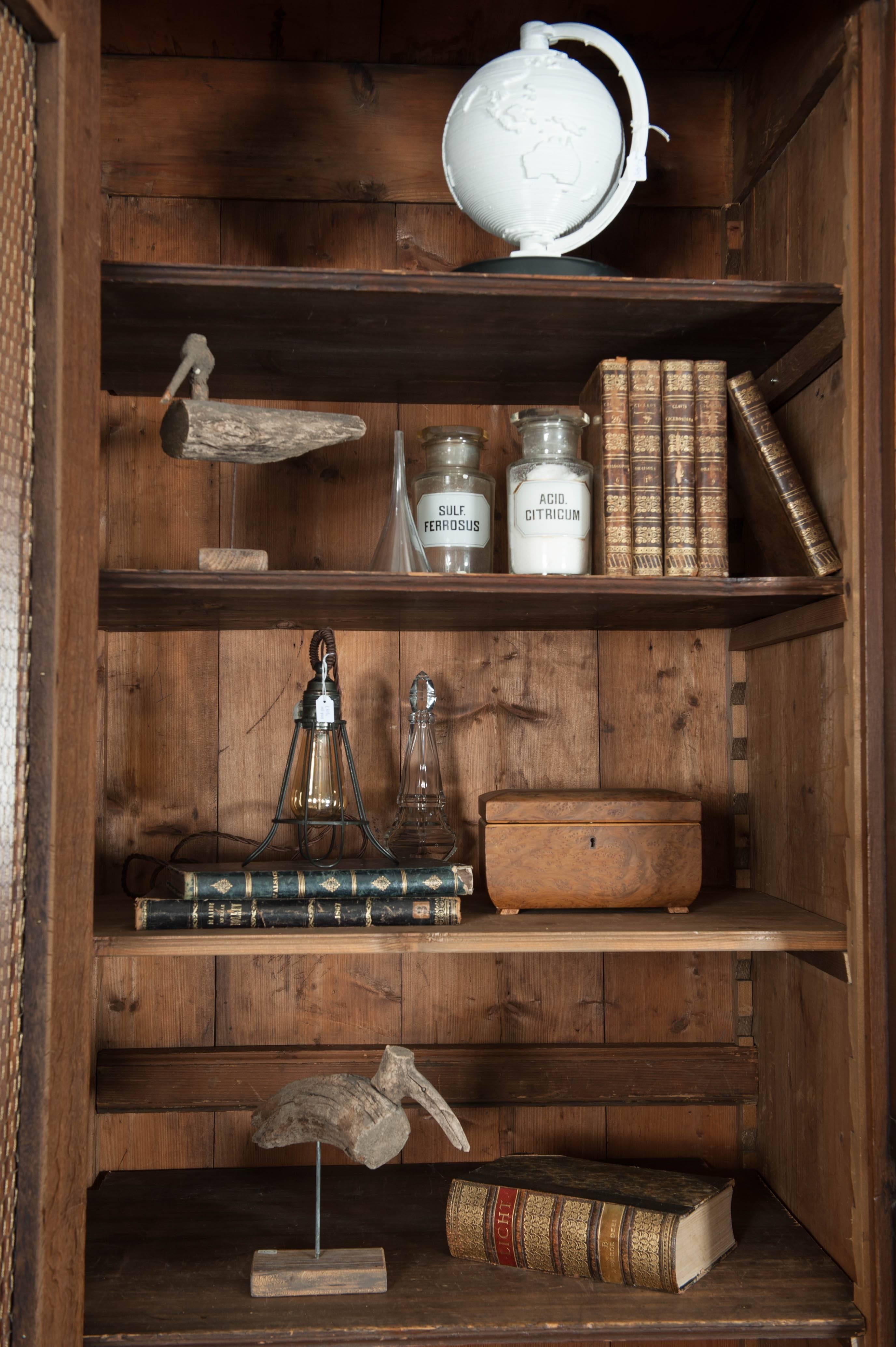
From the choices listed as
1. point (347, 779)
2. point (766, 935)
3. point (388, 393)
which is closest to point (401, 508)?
point (388, 393)

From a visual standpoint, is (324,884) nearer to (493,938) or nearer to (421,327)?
(493,938)

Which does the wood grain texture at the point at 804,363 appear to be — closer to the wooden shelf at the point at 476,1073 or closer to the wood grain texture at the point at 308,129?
the wood grain texture at the point at 308,129

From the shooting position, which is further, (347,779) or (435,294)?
(347,779)

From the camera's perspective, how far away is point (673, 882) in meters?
1.26

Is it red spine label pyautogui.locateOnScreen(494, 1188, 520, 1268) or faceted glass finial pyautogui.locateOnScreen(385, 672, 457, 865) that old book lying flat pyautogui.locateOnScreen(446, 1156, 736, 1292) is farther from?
faceted glass finial pyautogui.locateOnScreen(385, 672, 457, 865)

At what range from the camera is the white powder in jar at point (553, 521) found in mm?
1192

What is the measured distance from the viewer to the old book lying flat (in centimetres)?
111

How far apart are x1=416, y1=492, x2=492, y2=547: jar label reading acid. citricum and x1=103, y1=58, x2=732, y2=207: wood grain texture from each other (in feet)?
1.73

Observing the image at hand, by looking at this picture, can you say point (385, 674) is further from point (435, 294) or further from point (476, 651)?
point (435, 294)

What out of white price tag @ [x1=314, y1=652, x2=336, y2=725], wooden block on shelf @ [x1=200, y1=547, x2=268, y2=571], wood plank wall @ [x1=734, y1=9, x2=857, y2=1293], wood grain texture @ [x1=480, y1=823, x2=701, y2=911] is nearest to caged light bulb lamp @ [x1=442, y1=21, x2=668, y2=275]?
wood plank wall @ [x1=734, y1=9, x2=857, y2=1293]

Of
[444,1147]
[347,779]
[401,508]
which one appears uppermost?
[401,508]

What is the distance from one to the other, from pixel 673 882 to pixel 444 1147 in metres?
0.55

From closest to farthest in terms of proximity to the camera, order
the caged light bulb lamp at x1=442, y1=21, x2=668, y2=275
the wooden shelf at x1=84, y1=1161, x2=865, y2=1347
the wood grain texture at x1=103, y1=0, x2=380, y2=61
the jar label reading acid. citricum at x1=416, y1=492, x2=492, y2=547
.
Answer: the wooden shelf at x1=84, y1=1161, x2=865, y2=1347
the caged light bulb lamp at x1=442, y1=21, x2=668, y2=275
the jar label reading acid. citricum at x1=416, y1=492, x2=492, y2=547
the wood grain texture at x1=103, y1=0, x2=380, y2=61

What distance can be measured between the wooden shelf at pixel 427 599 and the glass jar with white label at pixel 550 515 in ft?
0.15
